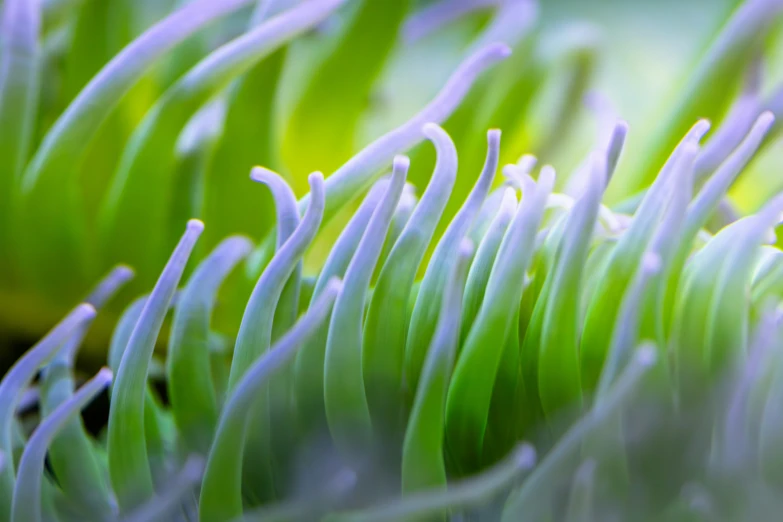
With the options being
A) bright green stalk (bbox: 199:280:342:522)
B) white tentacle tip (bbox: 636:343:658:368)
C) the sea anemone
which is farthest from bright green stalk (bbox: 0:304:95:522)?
white tentacle tip (bbox: 636:343:658:368)

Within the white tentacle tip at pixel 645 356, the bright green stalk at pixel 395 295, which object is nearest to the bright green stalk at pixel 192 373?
the bright green stalk at pixel 395 295

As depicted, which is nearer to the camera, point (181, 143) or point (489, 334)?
point (489, 334)

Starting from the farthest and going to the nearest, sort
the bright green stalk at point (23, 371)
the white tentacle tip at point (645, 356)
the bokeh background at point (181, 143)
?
the bokeh background at point (181, 143) < the bright green stalk at point (23, 371) < the white tentacle tip at point (645, 356)

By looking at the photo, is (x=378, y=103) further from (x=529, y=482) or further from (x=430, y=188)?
(x=529, y=482)

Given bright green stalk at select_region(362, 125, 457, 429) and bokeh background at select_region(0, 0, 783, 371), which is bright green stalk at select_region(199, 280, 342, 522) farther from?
bokeh background at select_region(0, 0, 783, 371)

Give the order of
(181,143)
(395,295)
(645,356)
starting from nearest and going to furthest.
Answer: (645,356), (395,295), (181,143)

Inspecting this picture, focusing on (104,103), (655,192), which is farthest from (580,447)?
(104,103)

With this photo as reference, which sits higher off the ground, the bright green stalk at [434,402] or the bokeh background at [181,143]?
the bokeh background at [181,143]

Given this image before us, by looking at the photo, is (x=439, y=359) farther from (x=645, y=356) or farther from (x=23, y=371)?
(x=23, y=371)

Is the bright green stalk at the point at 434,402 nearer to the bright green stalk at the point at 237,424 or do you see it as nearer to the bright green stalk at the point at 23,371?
the bright green stalk at the point at 237,424

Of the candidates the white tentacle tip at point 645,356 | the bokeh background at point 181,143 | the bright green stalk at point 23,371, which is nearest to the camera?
the white tentacle tip at point 645,356

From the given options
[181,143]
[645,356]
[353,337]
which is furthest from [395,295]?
[181,143]

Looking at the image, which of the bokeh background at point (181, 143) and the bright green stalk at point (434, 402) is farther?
the bokeh background at point (181, 143)
